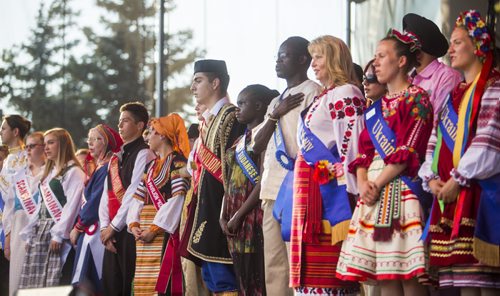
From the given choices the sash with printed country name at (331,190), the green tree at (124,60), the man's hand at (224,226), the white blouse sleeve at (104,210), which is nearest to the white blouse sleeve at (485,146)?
the sash with printed country name at (331,190)

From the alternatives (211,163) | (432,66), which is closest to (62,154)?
(211,163)

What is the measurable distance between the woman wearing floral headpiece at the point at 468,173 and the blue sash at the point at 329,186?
2.38 ft

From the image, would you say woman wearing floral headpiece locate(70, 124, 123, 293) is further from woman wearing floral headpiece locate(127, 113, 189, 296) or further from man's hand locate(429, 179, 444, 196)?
man's hand locate(429, 179, 444, 196)

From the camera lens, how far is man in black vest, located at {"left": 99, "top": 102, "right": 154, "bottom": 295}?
8.20m

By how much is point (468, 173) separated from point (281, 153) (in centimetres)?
168

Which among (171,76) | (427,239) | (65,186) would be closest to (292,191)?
(427,239)

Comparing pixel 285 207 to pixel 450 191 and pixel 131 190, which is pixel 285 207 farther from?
pixel 131 190

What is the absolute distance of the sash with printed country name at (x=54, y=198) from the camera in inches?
358

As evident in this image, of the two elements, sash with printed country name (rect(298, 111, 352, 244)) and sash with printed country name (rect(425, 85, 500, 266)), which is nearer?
sash with printed country name (rect(425, 85, 500, 266))

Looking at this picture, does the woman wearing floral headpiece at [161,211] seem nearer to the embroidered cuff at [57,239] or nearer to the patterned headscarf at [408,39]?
the embroidered cuff at [57,239]

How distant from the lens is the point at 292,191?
18.9 feet

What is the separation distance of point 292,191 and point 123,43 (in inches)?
337

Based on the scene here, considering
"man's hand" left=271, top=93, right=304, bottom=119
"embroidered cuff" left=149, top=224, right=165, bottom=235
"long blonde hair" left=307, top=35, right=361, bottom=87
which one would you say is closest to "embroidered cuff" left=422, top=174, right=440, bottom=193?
"long blonde hair" left=307, top=35, right=361, bottom=87

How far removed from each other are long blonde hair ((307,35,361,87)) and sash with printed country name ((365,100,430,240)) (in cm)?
55
